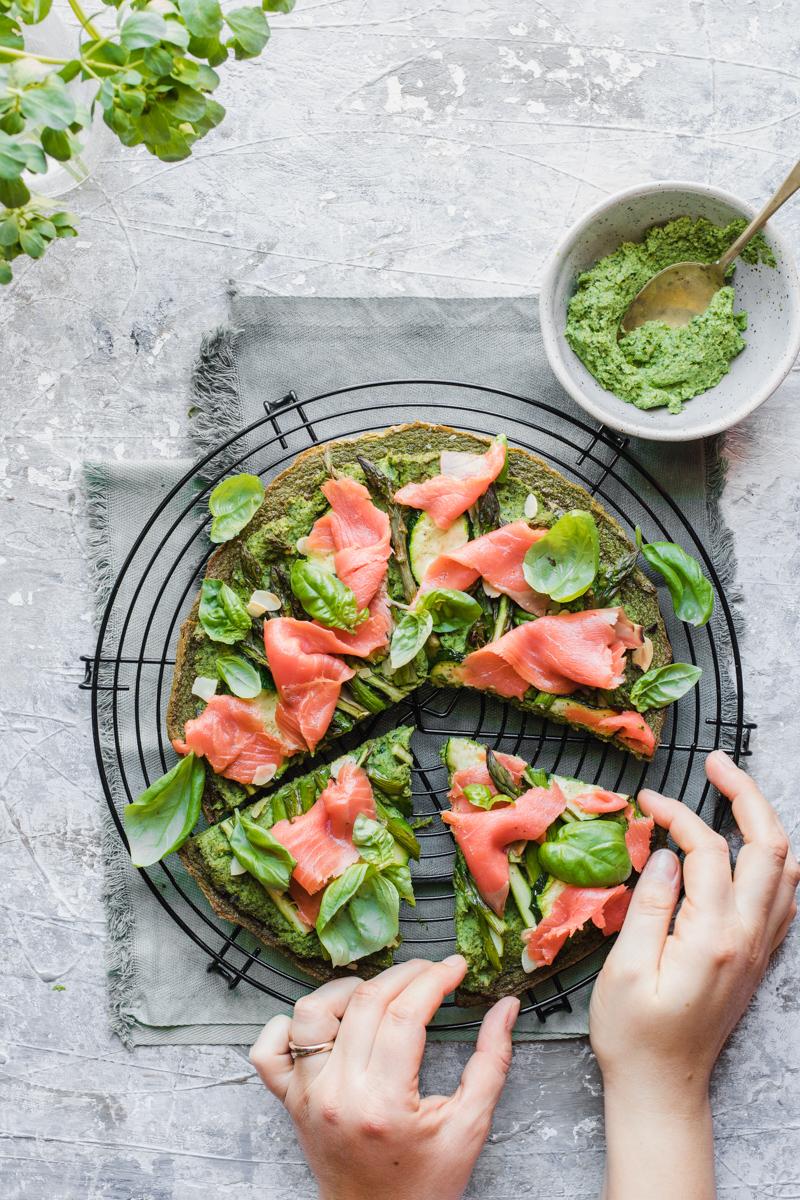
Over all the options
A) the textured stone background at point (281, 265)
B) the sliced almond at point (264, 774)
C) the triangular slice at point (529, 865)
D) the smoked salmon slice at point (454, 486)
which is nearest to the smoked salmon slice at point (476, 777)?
the triangular slice at point (529, 865)

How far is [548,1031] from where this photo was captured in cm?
445

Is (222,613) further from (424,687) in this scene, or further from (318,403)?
(318,403)

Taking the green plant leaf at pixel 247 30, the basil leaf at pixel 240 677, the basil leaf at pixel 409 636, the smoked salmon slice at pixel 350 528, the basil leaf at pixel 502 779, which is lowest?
the basil leaf at pixel 502 779

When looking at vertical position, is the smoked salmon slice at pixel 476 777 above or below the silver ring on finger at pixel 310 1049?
above

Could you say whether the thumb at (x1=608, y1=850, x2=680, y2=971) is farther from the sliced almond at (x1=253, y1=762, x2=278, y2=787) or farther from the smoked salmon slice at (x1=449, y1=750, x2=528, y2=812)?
→ the sliced almond at (x1=253, y1=762, x2=278, y2=787)

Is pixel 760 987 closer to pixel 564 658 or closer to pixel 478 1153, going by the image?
pixel 478 1153

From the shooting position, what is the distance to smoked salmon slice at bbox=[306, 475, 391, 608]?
426 centimetres

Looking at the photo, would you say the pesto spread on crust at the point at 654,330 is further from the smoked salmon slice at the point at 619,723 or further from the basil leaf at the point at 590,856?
the basil leaf at the point at 590,856

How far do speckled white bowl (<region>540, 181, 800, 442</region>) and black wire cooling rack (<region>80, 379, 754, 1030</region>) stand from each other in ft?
0.76

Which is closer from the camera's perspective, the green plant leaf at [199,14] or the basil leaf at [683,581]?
the green plant leaf at [199,14]

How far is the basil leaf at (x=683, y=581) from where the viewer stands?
165 inches

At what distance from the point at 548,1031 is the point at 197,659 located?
7.57 ft

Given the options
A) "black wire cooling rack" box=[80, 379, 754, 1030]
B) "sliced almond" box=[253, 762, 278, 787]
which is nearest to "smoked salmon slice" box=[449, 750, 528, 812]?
"black wire cooling rack" box=[80, 379, 754, 1030]

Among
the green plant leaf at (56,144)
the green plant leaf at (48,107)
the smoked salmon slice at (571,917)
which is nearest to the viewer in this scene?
the green plant leaf at (48,107)
